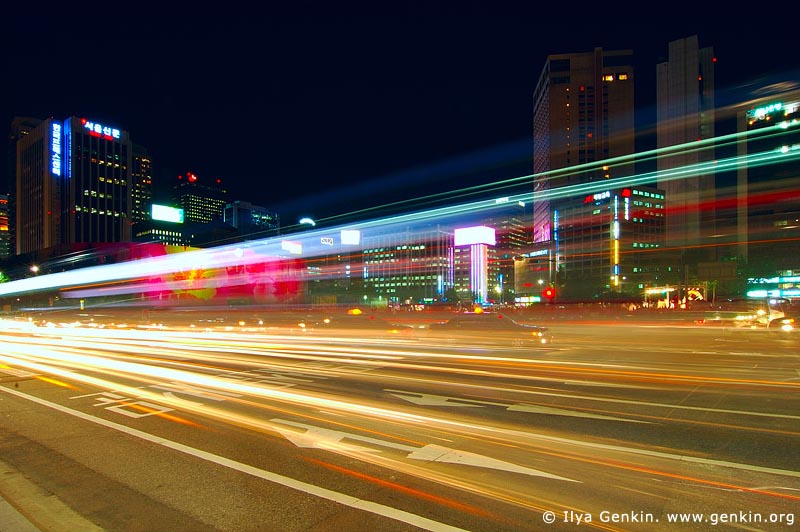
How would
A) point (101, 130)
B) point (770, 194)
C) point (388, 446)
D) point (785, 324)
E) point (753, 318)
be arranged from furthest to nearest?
1. point (101, 130)
2. point (770, 194)
3. point (753, 318)
4. point (785, 324)
5. point (388, 446)

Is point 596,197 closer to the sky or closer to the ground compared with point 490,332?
closer to the sky

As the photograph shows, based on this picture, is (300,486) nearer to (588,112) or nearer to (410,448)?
(410,448)

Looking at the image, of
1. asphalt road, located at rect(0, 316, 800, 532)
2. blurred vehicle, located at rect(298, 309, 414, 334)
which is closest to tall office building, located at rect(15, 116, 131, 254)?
blurred vehicle, located at rect(298, 309, 414, 334)

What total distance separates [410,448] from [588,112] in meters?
131

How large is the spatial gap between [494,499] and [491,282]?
123417 mm

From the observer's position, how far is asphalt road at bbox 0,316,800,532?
4363 mm

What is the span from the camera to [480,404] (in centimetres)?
860

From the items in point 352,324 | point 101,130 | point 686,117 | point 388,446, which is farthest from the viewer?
point 101,130

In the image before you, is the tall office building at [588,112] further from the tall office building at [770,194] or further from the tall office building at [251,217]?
the tall office building at [251,217]

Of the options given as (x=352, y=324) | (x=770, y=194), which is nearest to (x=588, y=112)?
(x=770, y=194)

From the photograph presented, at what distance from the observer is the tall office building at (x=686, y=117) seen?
324 feet

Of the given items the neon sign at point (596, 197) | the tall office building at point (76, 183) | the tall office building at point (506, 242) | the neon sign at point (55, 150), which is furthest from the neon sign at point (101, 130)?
the neon sign at point (596, 197)

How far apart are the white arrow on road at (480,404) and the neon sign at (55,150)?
5030 inches

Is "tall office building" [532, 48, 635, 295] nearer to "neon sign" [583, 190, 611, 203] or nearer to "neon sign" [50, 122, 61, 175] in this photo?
"neon sign" [583, 190, 611, 203]
